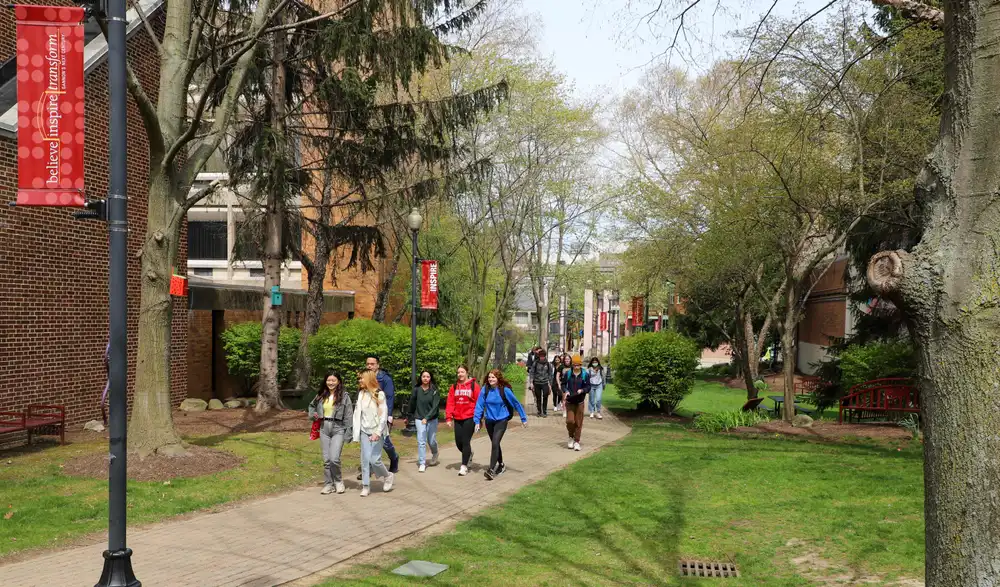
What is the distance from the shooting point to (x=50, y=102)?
305 inches

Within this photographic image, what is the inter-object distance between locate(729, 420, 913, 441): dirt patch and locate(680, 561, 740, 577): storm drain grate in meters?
10.2

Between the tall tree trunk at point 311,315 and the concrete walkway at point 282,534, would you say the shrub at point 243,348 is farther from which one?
the concrete walkway at point 282,534

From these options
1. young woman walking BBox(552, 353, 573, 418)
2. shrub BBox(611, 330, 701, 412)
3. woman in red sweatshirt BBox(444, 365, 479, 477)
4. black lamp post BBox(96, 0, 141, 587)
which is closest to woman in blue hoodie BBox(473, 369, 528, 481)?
woman in red sweatshirt BBox(444, 365, 479, 477)

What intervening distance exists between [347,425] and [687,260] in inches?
686

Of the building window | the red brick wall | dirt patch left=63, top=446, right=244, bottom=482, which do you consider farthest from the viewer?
the building window

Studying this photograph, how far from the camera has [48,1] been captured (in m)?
13.8

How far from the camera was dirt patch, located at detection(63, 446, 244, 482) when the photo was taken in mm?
10516

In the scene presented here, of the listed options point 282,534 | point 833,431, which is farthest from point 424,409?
point 833,431

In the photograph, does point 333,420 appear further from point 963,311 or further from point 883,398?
point 883,398

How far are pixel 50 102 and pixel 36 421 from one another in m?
7.03

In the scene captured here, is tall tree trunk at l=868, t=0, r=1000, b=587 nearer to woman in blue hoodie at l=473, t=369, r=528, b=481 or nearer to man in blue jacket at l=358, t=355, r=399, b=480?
man in blue jacket at l=358, t=355, r=399, b=480

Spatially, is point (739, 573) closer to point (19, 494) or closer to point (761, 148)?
point (19, 494)

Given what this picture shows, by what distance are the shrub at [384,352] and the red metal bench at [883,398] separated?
9903 millimetres

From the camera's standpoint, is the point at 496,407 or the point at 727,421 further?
the point at 727,421
